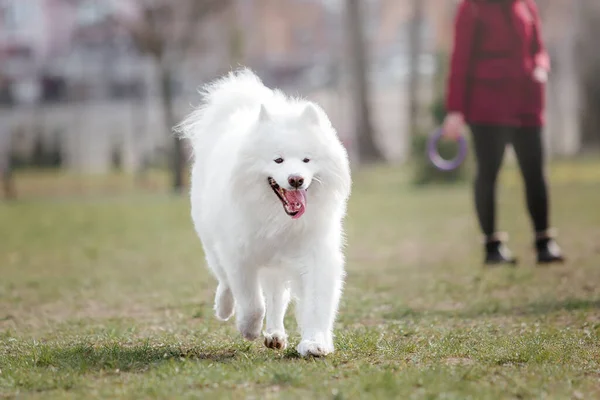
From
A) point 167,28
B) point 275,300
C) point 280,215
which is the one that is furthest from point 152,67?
point 280,215

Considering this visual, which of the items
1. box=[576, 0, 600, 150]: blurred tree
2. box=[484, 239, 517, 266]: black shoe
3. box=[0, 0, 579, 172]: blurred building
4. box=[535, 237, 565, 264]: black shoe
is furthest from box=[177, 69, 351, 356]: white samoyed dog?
box=[0, 0, 579, 172]: blurred building

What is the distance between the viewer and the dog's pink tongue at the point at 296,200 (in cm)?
516

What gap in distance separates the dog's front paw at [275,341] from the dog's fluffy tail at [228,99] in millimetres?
1258

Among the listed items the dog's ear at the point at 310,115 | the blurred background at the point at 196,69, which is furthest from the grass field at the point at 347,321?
the blurred background at the point at 196,69

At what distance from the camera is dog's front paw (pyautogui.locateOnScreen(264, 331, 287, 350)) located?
18.4ft

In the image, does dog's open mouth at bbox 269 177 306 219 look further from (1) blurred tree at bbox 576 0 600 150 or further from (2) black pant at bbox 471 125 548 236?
(1) blurred tree at bbox 576 0 600 150

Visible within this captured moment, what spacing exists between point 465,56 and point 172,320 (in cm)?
348

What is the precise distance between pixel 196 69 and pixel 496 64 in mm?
29600

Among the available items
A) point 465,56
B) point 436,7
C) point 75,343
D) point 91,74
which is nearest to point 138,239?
point 465,56

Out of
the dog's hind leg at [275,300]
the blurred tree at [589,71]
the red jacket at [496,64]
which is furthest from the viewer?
the blurred tree at [589,71]

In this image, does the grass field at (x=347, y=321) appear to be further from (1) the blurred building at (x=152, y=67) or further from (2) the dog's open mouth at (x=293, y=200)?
(1) the blurred building at (x=152, y=67)

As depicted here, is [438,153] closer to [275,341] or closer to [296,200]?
[275,341]

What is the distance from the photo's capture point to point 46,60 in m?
40.9

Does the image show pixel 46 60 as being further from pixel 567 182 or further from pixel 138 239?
pixel 138 239
